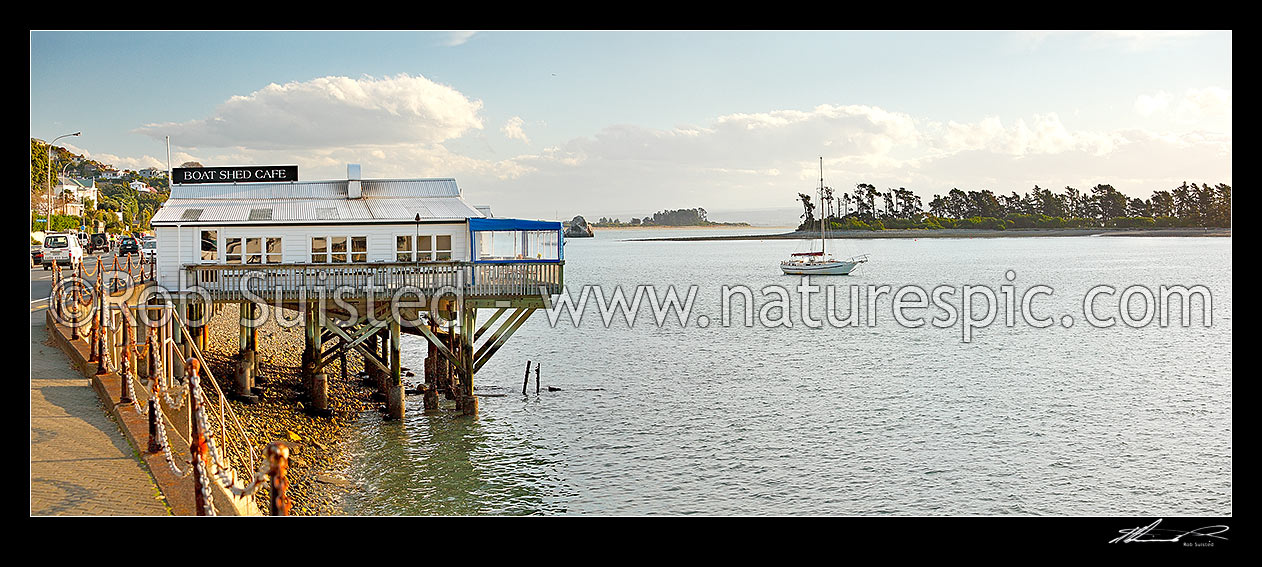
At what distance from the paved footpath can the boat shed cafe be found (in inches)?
245

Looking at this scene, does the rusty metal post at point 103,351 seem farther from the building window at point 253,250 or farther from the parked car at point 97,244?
the parked car at point 97,244

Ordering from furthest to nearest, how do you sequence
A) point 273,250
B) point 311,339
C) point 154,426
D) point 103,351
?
point 311,339
point 273,250
point 103,351
point 154,426

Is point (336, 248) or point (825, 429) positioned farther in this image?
point (825, 429)

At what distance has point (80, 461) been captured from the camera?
14.5 meters

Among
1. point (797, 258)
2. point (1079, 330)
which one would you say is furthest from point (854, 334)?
point (797, 258)

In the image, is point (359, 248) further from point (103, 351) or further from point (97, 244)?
point (97, 244)

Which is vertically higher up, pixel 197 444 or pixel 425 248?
pixel 425 248

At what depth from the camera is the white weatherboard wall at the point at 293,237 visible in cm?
2523

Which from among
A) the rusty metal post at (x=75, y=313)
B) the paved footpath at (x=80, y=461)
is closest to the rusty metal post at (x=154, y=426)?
the paved footpath at (x=80, y=461)

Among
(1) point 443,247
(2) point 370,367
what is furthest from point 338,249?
(2) point 370,367

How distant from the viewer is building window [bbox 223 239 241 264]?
25.5 m

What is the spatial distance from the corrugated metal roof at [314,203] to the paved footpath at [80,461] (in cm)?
701

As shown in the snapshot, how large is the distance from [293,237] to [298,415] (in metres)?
4.33
